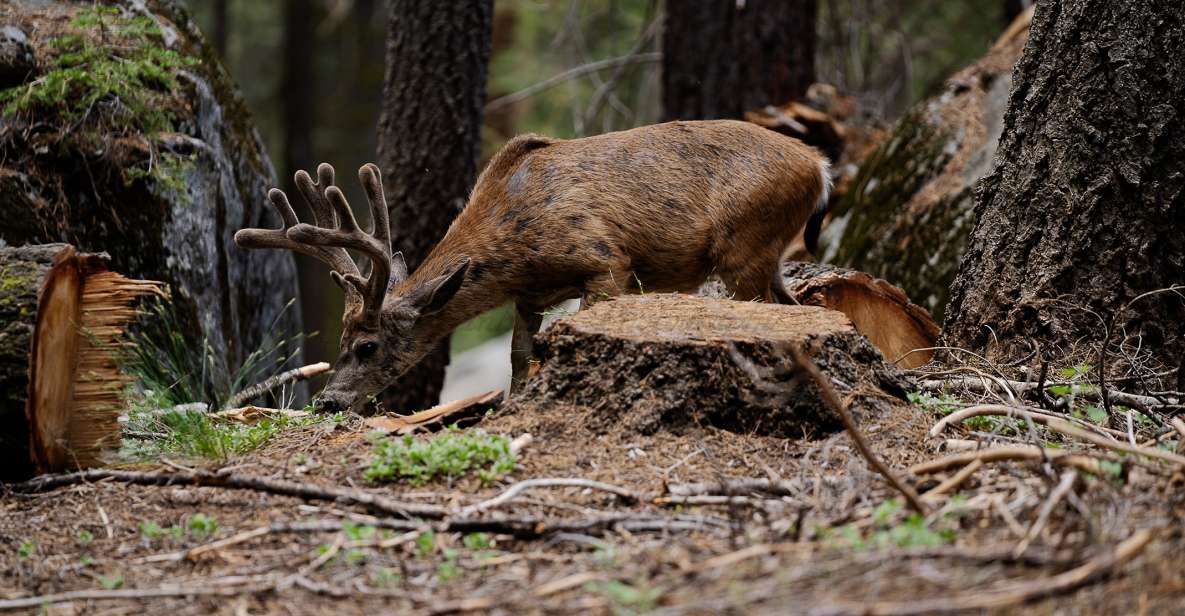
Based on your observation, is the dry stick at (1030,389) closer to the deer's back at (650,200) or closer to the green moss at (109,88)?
the deer's back at (650,200)

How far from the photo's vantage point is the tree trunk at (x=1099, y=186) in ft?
17.3

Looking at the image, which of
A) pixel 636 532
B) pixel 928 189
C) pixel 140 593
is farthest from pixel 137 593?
pixel 928 189

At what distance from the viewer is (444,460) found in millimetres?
4090

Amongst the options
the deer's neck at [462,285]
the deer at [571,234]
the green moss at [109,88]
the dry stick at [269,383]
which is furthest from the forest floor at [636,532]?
the green moss at [109,88]

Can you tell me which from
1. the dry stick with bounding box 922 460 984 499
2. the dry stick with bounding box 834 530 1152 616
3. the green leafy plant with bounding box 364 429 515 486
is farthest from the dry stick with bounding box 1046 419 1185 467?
the green leafy plant with bounding box 364 429 515 486

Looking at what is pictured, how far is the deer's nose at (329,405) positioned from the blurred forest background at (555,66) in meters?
3.61

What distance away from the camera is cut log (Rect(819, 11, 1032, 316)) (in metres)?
8.22

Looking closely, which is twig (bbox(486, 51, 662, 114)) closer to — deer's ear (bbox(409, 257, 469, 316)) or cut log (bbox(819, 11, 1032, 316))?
cut log (bbox(819, 11, 1032, 316))

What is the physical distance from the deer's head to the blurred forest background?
3102mm

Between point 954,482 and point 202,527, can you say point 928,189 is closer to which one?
point 954,482

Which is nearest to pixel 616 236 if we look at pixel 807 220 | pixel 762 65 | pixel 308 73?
pixel 807 220

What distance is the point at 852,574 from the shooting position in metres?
2.90

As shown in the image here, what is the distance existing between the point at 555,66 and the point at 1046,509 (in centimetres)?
1409

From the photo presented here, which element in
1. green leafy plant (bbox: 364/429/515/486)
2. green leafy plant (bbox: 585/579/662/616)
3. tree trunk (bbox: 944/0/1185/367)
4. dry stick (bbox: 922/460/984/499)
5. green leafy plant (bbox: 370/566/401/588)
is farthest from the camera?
tree trunk (bbox: 944/0/1185/367)
